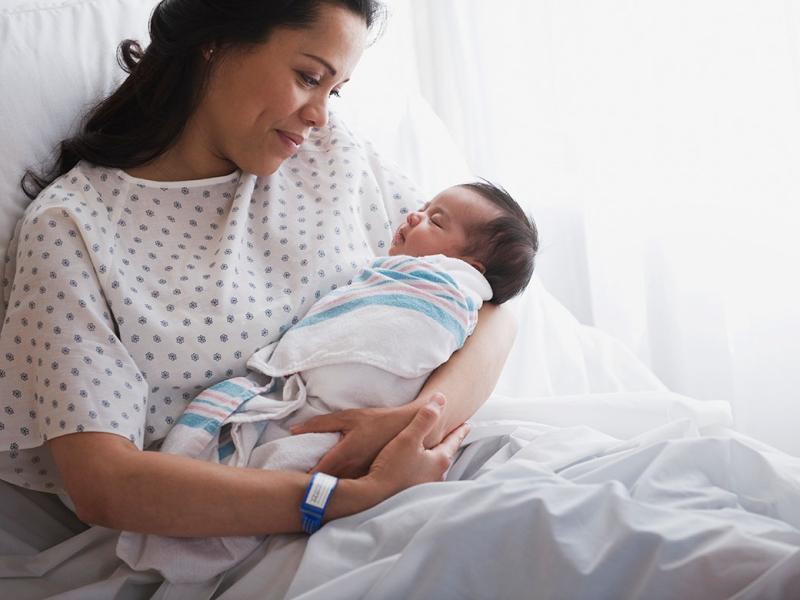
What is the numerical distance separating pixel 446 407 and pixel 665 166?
1.19 m

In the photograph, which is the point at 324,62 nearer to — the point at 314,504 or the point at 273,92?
the point at 273,92

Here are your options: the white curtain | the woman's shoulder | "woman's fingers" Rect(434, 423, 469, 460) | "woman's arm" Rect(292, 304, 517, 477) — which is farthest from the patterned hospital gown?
the white curtain

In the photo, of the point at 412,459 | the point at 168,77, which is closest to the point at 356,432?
the point at 412,459

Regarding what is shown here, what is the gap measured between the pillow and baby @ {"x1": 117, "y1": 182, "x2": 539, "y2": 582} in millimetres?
412

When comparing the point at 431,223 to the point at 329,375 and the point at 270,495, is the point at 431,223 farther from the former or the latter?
the point at 270,495

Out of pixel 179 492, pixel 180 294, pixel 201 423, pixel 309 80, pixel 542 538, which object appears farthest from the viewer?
pixel 309 80

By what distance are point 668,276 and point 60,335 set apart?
1.59m

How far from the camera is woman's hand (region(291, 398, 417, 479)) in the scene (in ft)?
4.32

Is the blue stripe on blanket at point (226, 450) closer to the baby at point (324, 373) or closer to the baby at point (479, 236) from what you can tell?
the baby at point (324, 373)

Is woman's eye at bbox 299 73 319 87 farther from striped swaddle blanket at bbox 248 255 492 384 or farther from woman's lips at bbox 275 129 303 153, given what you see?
striped swaddle blanket at bbox 248 255 492 384

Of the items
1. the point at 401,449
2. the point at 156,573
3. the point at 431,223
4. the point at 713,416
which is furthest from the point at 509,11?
the point at 156,573

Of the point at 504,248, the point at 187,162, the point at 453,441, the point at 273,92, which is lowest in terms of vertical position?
the point at 453,441

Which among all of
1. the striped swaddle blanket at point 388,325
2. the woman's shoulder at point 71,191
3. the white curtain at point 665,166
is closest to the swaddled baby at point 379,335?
the striped swaddle blanket at point 388,325

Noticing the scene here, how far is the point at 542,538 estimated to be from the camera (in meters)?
1.06
